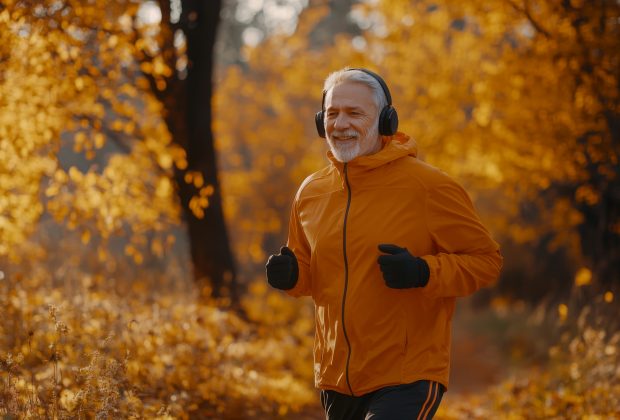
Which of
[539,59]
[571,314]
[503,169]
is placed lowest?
[571,314]

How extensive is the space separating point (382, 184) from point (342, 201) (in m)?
0.21

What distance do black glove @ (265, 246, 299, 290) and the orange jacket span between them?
0.62ft

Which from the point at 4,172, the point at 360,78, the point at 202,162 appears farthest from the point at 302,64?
the point at 360,78

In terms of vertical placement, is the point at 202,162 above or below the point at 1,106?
below

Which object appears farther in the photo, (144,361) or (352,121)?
(144,361)

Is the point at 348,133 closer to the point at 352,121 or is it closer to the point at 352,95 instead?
the point at 352,121

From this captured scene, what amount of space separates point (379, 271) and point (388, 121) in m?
0.68

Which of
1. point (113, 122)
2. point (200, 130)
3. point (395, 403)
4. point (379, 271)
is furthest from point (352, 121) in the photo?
point (200, 130)

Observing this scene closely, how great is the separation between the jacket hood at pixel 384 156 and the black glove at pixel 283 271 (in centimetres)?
50

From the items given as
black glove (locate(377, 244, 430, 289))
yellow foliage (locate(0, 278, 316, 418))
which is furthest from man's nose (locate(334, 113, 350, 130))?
yellow foliage (locate(0, 278, 316, 418))

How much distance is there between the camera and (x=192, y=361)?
22.5 ft

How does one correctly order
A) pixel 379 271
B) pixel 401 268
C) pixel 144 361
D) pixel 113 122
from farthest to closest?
1. pixel 113 122
2. pixel 144 361
3. pixel 379 271
4. pixel 401 268

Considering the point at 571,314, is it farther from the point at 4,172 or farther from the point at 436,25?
the point at 4,172

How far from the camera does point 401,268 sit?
3197mm
